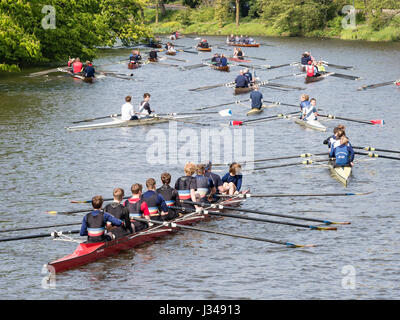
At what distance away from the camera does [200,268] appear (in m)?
20.2

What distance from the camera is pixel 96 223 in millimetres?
19672

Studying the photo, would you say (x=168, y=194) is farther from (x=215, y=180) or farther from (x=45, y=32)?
(x=45, y=32)

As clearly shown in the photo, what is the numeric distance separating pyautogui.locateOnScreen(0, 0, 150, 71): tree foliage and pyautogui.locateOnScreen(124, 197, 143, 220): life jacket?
124 ft

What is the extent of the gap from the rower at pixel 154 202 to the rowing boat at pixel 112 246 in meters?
0.41

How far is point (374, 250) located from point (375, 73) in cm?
4922

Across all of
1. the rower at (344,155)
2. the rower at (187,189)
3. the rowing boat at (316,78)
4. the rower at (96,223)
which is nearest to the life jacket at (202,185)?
the rower at (187,189)

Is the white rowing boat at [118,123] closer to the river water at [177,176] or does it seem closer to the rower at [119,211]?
the river water at [177,176]

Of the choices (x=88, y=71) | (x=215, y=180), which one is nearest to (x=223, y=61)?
(x=88, y=71)

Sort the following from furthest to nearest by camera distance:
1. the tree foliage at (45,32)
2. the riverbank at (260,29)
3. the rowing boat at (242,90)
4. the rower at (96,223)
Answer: the riverbank at (260,29) < the tree foliage at (45,32) < the rowing boat at (242,90) < the rower at (96,223)

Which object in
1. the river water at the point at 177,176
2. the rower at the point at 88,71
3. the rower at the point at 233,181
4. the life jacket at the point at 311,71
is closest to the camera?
the river water at the point at 177,176

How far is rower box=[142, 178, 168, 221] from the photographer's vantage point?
21.8 m

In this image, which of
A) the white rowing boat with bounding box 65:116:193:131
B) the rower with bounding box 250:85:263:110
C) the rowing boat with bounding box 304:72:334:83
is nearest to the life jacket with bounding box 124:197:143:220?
the white rowing boat with bounding box 65:116:193:131

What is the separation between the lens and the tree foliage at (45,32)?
56.6 m

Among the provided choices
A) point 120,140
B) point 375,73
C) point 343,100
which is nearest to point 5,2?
point 120,140
